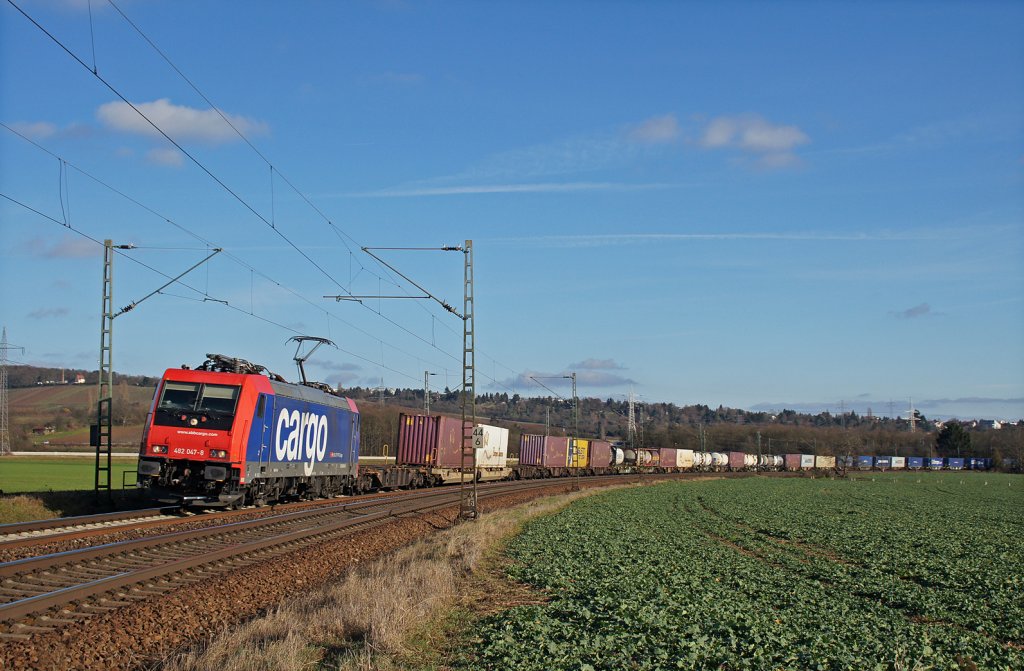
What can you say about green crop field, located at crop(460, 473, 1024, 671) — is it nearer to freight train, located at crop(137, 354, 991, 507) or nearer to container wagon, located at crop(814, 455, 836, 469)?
freight train, located at crop(137, 354, 991, 507)

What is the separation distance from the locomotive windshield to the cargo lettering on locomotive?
2490mm

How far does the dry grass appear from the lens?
340 inches

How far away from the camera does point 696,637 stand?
995 cm

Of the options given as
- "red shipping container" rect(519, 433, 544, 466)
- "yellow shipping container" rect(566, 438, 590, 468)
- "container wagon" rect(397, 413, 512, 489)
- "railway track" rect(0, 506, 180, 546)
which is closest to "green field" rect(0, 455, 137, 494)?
"railway track" rect(0, 506, 180, 546)

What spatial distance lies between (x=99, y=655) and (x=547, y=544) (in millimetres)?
12650

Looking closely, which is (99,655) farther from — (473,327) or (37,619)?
(473,327)

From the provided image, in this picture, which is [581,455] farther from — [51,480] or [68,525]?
[68,525]

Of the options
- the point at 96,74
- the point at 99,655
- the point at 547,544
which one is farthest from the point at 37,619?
the point at 547,544

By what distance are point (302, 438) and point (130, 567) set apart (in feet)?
44.7

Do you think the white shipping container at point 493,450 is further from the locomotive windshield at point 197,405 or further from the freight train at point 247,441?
the locomotive windshield at point 197,405

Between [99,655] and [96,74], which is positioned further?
[96,74]

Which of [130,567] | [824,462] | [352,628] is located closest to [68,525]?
[130,567]

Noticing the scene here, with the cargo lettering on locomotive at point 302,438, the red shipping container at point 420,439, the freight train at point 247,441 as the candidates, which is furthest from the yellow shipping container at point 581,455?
the cargo lettering on locomotive at point 302,438

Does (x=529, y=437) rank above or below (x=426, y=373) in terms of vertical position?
below
